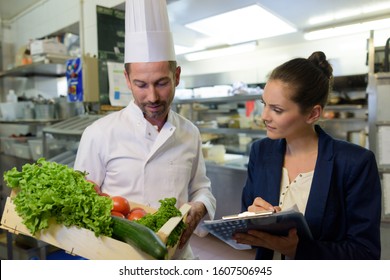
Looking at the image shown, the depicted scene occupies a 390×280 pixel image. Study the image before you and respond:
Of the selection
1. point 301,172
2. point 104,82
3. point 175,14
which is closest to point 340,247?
point 301,172

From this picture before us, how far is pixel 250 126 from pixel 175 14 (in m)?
1.55

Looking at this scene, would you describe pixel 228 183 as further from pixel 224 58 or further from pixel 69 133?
pixel 224 58

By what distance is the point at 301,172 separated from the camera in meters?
0.90

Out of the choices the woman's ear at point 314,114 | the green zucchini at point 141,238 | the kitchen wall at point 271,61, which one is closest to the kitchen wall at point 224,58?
the kitchen wall at point 271,61

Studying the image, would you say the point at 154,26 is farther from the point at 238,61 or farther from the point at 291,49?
the point at 238,61

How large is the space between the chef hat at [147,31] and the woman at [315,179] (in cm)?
37

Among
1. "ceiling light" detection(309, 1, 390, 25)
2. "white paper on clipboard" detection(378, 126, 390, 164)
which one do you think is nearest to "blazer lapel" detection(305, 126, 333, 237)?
"white paper on clipboard" detection(378, 126, 390, 164)

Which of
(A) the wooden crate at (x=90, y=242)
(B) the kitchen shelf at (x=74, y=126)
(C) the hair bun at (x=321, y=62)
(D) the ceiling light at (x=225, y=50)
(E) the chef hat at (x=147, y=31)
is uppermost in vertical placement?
(D) the ceiling light at (x=225, y=50)

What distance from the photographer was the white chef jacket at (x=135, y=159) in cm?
97

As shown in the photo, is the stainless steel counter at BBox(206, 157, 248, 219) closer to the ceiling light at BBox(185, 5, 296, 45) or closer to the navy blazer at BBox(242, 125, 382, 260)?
the ceiling light at BBox(185, 5, 296, 45)

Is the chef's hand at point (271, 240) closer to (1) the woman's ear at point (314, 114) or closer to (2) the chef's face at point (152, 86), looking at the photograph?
→ (1) the woman's ear at point (314, 114)

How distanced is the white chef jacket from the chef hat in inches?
7.0

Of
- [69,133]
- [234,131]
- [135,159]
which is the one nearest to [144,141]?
[135,159]

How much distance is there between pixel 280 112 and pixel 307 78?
117 millimetres
